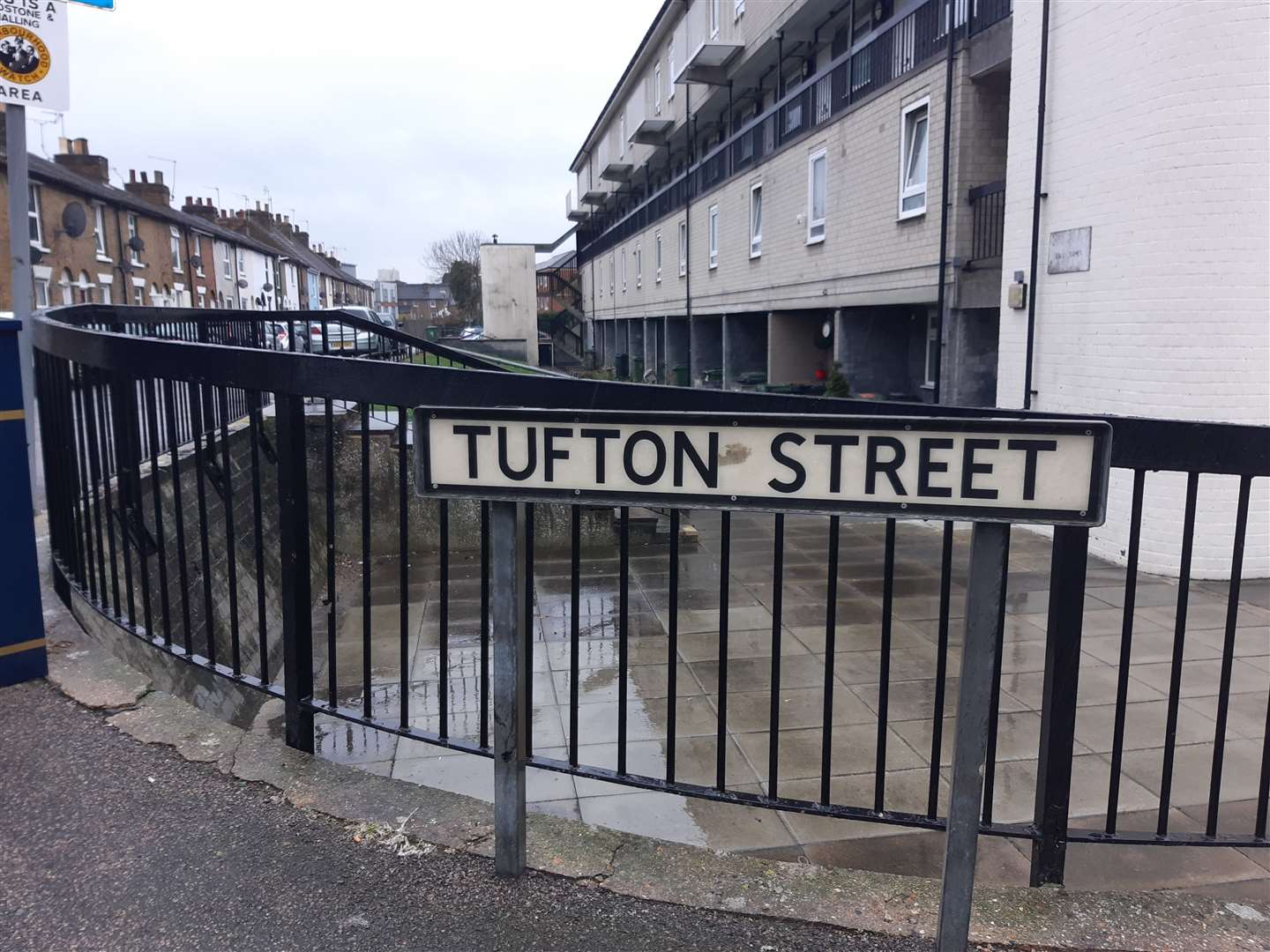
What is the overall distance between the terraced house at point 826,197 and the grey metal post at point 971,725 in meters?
9.73

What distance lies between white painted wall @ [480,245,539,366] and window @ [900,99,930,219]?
17.6 meters

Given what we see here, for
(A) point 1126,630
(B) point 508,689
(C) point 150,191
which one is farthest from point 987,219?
(C) point 150,191

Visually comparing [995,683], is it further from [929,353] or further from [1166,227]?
[929,353]

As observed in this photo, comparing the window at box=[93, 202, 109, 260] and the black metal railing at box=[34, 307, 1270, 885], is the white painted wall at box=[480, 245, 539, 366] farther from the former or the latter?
the black metal railing at box=[34, 307, 1270, 885]

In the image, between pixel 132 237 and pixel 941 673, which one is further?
pixel 132 237

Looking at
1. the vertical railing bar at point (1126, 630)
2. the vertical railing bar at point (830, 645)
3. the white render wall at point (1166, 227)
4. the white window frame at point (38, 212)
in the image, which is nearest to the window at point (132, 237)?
the white window frame at point (38, 212)

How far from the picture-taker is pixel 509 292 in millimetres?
29844

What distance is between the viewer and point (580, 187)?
5500 cm

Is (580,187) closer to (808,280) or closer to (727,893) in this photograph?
(808,280)

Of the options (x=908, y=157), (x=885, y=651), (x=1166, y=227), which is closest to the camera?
(x=885, y=651)

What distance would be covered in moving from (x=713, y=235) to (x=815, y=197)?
7525mm

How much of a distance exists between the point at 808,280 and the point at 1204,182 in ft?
32.2

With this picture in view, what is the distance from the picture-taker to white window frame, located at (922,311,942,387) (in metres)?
14.2

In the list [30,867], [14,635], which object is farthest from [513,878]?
[14,635]
